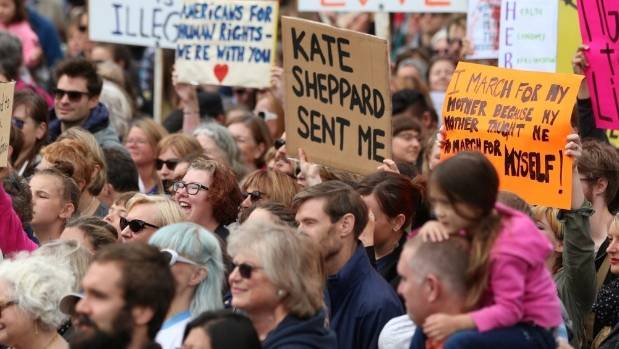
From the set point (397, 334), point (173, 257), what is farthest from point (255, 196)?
point (173, 257)

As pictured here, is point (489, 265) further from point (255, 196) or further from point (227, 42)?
point (227, 42)

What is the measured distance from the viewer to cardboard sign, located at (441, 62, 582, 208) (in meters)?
7.30

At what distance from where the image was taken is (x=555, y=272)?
7852mm

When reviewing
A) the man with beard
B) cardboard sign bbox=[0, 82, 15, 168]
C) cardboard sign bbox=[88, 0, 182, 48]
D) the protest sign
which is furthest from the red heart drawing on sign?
the man with beard

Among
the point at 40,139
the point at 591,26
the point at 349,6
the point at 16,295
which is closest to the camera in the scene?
the point at 16,295

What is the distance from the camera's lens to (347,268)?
6949 mm

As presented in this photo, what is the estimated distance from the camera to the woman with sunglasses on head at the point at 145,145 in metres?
11.3

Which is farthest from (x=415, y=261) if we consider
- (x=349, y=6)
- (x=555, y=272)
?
(x=349, y=6)

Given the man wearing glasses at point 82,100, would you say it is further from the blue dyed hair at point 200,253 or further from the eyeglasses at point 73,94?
the blue dyed hair at point 200,253

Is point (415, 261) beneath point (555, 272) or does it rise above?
above

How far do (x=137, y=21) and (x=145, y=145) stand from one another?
77.5 inches

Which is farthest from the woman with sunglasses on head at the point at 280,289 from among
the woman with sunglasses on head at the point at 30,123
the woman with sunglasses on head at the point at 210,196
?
the woman with sunglasses on head at the point at 30,123

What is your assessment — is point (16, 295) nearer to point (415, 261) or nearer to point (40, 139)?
point (415, 261)

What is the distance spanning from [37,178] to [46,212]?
0.73ft
